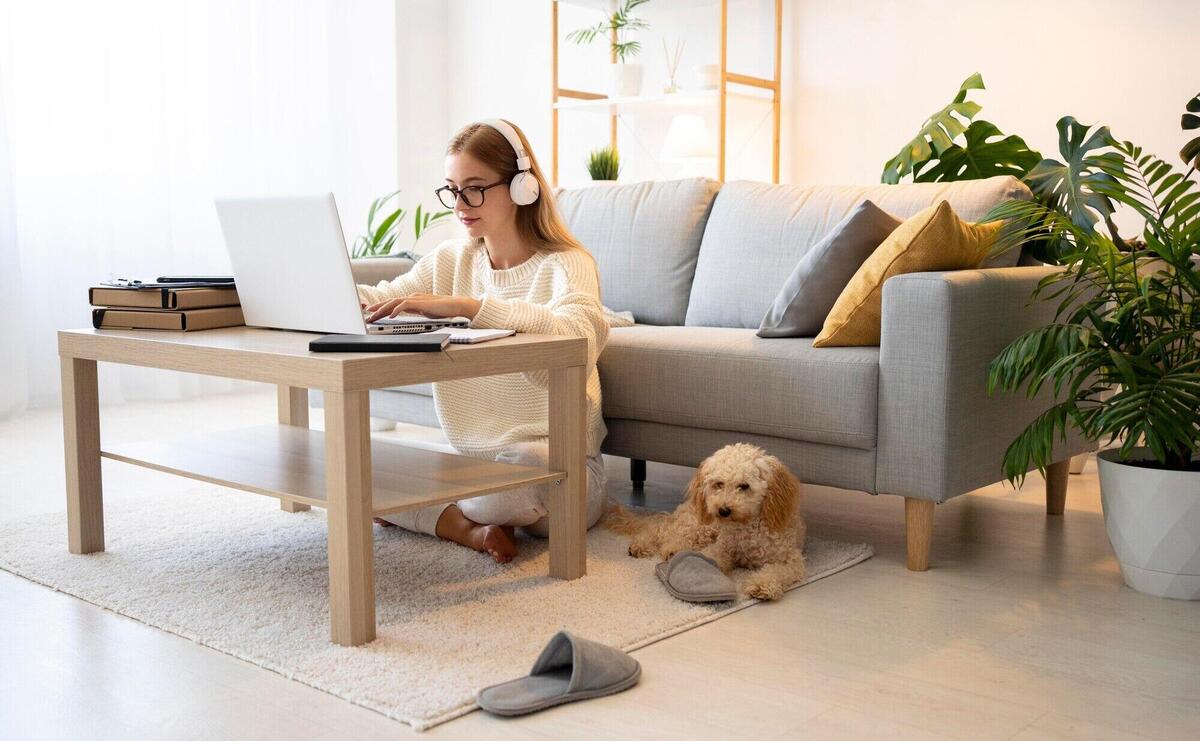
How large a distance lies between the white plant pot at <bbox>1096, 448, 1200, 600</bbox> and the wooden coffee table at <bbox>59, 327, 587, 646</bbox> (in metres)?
0.99

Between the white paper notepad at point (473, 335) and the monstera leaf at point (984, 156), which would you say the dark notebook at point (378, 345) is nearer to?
the white paper notepad at point (473, 335)

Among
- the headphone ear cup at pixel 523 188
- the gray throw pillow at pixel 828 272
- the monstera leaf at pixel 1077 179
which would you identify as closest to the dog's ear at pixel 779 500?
the gray throw pillow at pixel 828 272

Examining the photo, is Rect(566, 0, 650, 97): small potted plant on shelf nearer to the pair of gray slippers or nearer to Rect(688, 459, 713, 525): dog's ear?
Rect(688, 459, 713, 525): dog's ear

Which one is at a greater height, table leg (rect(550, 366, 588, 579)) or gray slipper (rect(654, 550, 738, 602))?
table leg (rect(550, 366, 588, 579))

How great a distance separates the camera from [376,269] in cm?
340

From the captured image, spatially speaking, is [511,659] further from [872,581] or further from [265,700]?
[872,581]

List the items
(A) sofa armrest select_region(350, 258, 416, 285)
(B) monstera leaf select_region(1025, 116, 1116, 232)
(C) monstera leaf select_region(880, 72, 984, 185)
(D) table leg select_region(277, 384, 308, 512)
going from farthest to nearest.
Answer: (A) sofa armrest select_region(350, 258, 416, 285), (C) monstera leaf select_region(880, 72, 984, 185), (D) table leg select_region(277, 384, 308, 512), (B) monstera leaf select_region(1025, 116, 1116, 232)

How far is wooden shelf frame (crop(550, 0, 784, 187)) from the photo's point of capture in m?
4.21

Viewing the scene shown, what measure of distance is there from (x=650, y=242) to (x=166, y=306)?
4.83 ft

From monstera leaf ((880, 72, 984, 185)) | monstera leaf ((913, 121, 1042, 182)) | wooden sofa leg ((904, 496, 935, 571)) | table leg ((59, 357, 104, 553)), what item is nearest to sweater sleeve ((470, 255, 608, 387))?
wooden sofa leg ((904, 496, 935, 571))

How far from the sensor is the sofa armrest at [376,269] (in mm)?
3365

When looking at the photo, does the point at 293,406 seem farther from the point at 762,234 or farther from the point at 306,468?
the point at 762,234

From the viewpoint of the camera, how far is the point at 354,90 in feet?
18.0

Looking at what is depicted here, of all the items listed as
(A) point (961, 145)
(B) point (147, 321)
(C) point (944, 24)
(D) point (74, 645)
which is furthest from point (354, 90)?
(D) point (74, 645)
